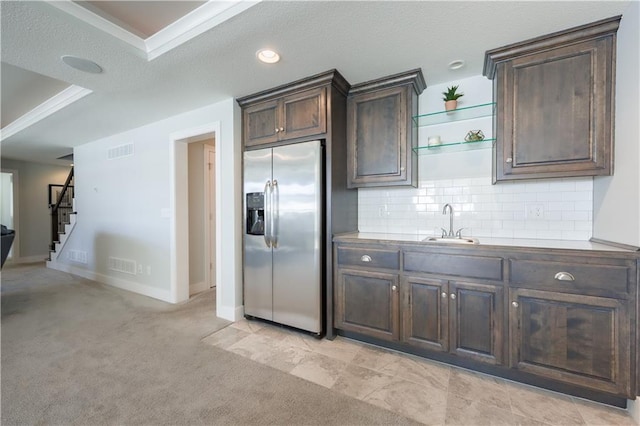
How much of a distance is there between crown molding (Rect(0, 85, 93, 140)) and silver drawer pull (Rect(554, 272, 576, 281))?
4.16 meters

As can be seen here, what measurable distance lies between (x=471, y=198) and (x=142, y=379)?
2.89m

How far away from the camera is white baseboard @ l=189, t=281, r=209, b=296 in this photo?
12.5 ft

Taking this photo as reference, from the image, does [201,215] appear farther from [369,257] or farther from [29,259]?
[29,259]

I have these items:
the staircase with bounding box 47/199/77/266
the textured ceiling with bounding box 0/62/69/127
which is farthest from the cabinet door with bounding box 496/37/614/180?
the staircase with bounding box 47/199/77/266

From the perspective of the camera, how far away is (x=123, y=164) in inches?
160

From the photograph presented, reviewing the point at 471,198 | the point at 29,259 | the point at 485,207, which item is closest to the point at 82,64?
the point at 471,198

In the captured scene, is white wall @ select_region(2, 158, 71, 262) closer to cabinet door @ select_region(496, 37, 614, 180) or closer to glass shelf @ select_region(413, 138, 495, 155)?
glass shelf @ select_region(413, 138, 495, 155)

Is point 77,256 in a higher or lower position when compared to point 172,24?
lower

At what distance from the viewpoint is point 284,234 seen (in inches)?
101

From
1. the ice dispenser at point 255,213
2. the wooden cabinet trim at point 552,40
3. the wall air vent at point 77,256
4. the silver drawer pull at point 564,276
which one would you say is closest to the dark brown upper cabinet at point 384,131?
the wooden cabinet trim at point 552,40

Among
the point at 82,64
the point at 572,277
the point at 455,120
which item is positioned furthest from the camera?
the point at 455,120

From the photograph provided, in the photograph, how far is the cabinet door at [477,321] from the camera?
179 cm

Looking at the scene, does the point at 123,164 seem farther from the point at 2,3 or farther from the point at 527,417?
the point at 527,417

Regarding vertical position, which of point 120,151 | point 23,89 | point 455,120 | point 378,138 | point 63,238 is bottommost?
point 63,238
